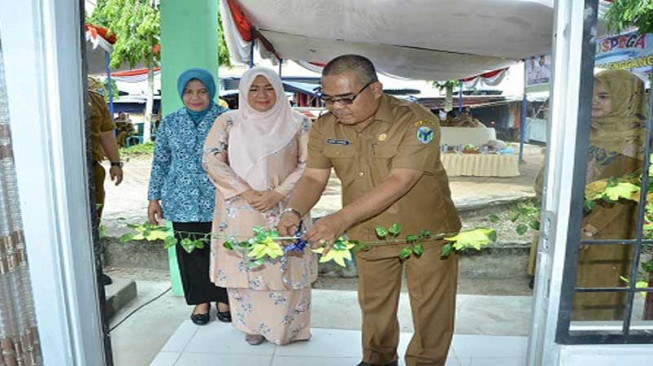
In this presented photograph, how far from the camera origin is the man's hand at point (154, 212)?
288 centimetres

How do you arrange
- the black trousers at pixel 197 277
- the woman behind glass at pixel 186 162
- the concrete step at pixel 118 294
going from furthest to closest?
the concrete step at pixel 118 294, the black trousers at pixel 197 277, the woman behind glass at pixel 186 162

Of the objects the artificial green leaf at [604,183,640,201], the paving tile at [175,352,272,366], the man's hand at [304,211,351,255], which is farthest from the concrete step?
the artificial green leaf at [604,183,640,201]

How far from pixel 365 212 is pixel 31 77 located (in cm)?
115

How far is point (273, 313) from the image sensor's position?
2752 millimetres

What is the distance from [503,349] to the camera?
2.80 meters

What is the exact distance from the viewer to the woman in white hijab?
8.50 ft

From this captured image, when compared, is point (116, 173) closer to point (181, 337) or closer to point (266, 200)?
point (181, 337)

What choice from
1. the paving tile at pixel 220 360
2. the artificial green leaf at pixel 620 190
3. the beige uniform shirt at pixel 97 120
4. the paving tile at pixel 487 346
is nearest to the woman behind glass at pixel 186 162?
the paving tile at pixel 220 360

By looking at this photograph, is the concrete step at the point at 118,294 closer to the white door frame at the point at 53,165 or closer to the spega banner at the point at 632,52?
the white door frame at the point at 53,165

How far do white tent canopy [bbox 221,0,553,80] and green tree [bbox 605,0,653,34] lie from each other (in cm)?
320

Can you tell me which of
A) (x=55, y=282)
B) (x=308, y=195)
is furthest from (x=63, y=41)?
(x=308, y=195)

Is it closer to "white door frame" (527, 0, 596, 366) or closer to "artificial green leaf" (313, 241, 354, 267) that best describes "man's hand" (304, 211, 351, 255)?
"artificial green leaf" (313, 241, 354, 267)

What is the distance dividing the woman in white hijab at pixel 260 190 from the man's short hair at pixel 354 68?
0.74 metres

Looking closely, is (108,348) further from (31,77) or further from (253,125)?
(253,125)
